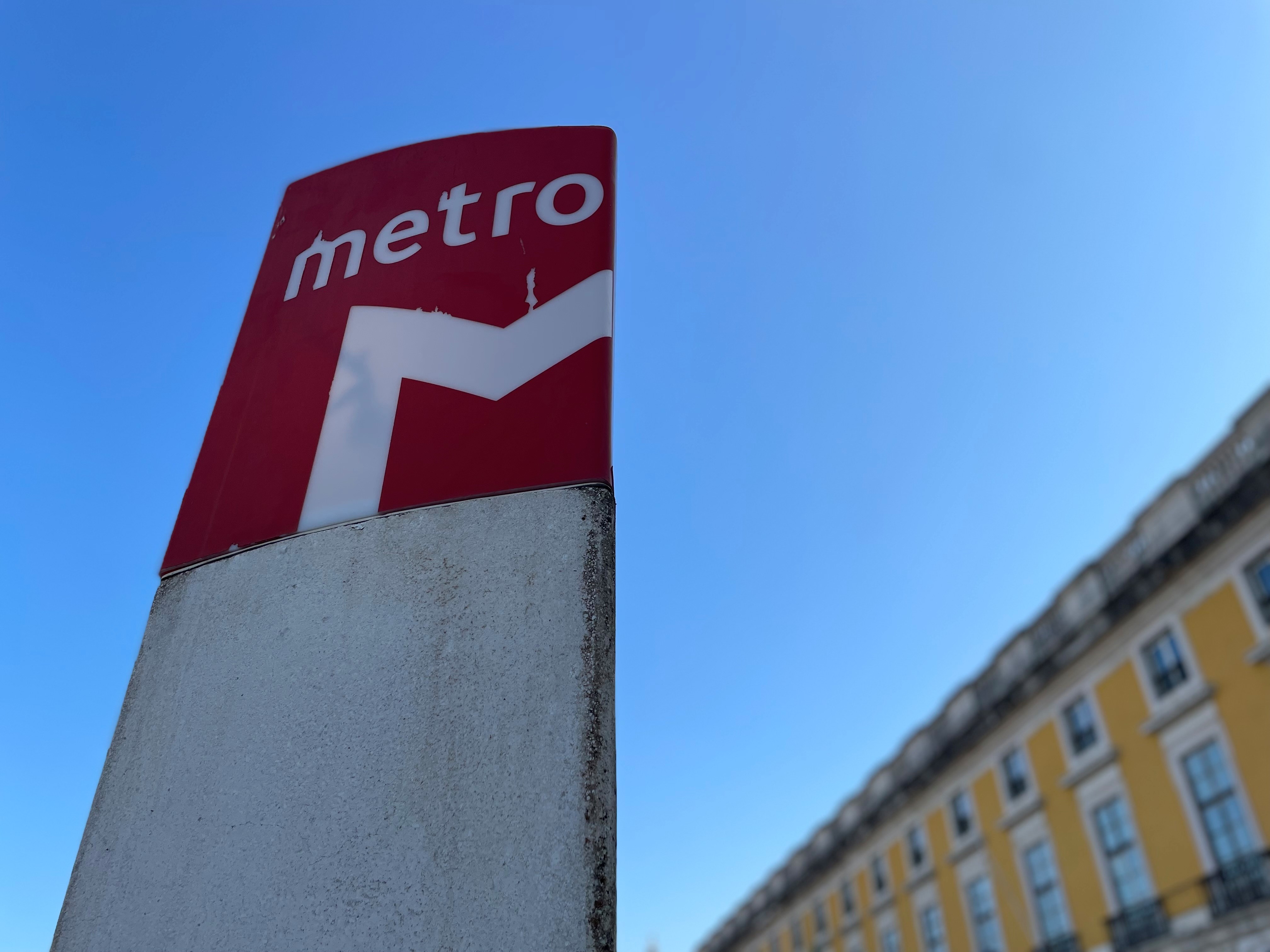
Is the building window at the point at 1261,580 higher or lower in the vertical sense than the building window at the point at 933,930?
higher

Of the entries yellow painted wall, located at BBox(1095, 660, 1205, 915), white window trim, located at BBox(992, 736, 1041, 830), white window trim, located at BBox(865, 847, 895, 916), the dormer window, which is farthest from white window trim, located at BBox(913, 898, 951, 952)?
yellow painted wall, located at BBox(1095, 660, 1205, 915)

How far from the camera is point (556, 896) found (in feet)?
3.98

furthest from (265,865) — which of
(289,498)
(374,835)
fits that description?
(289,498)

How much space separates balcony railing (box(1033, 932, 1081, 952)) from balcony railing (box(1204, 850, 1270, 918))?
3.63 metres

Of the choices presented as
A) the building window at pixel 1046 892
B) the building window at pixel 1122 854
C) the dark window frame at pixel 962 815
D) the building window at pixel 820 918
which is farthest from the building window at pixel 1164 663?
the building window at pixel 820 918

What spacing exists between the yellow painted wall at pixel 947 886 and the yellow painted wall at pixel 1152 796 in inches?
253

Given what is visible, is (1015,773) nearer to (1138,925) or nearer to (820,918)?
(1138,925)

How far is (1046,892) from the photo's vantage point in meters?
18.3

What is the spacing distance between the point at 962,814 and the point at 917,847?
255 centimetres

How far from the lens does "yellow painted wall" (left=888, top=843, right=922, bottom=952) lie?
23.2 m

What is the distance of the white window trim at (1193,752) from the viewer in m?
14.0

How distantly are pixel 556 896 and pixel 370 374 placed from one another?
1.07 meters

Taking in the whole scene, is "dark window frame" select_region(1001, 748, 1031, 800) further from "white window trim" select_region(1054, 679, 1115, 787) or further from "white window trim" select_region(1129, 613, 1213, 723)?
"white window trim" select_region(1129, 613, 1213, 723)

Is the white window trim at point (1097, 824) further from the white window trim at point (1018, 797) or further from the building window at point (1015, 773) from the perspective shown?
the building window at point (1015, 773)
